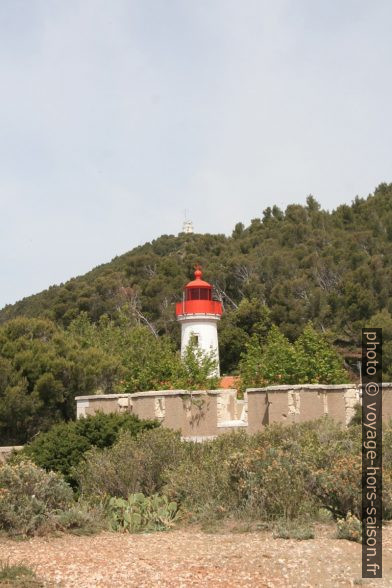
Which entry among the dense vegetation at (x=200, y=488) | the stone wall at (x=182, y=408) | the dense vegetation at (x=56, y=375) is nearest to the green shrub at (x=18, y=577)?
the dense vegetation at (x=200, y=488)

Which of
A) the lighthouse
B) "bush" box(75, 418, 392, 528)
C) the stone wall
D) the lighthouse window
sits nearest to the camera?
"bush" box(75, 418, 392, 528)

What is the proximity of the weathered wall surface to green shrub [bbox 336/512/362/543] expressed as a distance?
7.55 m

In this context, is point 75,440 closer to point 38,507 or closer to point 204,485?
point 204,485

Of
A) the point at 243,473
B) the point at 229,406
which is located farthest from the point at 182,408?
the point at 243,473

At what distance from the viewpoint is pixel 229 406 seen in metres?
19.5

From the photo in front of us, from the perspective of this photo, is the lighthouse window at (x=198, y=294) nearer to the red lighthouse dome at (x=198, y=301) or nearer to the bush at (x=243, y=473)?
the red lighthouse dome at (x=198, y=301)

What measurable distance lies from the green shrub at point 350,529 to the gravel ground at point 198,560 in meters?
0.13

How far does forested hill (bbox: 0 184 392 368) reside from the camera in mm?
38969

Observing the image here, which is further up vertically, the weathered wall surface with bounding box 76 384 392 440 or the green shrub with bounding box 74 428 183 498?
the weathered wall surface with bounding box 76 384 392 440

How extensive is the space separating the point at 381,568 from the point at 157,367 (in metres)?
18.5

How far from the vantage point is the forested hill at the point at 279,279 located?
128 ft

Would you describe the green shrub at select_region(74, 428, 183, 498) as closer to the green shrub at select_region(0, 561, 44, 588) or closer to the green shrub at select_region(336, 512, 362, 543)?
the green shrub at select_region(336, 512, 362, 543)

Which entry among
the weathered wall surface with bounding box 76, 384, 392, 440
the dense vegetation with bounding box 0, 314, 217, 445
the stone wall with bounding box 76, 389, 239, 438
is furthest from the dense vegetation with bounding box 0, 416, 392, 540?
the dense vegetation with bounding box 0, 314, 217, 445

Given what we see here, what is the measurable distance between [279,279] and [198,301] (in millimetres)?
14376
